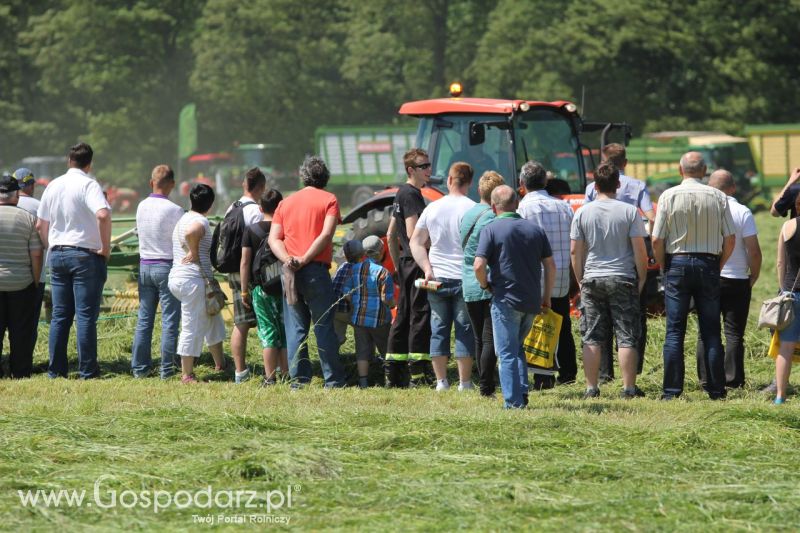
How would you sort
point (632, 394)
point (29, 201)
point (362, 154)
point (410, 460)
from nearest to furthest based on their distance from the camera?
1. point (410, 460)
2. point (632, 394)
3. point (29, 201)
4. point (362, 154)

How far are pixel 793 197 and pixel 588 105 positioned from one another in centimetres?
3630

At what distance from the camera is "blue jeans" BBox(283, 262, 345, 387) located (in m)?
9.78

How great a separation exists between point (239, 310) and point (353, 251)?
112 centimetres

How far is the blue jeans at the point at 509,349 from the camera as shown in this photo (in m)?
8.50

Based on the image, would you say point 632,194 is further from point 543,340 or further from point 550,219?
point 543,340

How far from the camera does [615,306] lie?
9.16m

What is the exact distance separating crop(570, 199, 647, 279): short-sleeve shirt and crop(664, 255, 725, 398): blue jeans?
324 mm

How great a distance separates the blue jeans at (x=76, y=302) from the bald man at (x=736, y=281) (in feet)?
16.2

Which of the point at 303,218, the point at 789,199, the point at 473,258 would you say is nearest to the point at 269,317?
the point at 303,218

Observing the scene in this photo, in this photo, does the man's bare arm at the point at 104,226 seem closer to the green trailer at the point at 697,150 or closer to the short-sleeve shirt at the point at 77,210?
the short-sleeve shirt at the point at 77,210

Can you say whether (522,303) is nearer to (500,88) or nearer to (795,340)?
(795,340)

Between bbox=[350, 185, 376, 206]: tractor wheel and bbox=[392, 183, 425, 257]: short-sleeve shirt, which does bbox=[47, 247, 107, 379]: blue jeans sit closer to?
bbox=[392, 183, 425, 257]: short-sleeve shirt

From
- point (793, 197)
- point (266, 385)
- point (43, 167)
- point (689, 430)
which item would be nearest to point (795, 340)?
point (793, 197)

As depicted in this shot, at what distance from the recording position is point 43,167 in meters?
47.0
